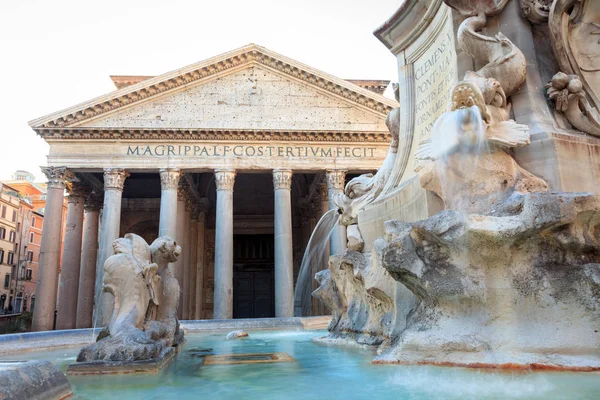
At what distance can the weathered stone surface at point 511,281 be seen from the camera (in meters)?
2.31

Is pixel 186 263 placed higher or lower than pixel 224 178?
lower

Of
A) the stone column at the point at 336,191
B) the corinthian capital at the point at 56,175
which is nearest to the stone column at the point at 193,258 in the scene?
the corinthian capital at the point at 56,175

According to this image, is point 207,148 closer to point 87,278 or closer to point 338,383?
point 87,278

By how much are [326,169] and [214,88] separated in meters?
5.28

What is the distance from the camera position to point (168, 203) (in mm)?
16609

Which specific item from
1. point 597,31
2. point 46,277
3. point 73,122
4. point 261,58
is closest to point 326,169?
point 261,58

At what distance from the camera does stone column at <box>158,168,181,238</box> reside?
16391mm

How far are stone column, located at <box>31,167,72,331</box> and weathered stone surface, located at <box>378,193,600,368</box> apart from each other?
1627cm

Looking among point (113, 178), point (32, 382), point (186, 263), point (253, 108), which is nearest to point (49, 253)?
point (113, 178)

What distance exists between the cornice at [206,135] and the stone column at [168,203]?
1.31 metres

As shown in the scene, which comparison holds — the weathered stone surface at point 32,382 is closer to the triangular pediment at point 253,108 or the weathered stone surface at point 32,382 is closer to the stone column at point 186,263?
the triangular pediment at point 253,108

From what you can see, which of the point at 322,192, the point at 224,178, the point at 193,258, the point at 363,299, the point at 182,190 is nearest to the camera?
the point at 363,299

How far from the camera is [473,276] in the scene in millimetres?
2463

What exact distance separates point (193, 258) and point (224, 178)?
5968 mm
